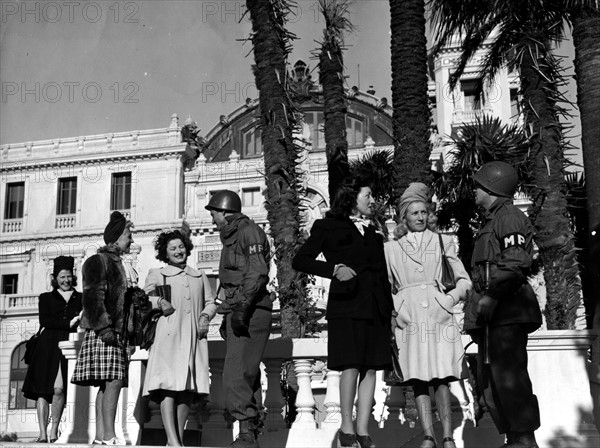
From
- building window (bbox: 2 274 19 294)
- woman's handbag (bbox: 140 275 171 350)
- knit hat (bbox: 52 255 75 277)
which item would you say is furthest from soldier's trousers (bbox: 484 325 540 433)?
building window (bbox: 2 274 19 294)

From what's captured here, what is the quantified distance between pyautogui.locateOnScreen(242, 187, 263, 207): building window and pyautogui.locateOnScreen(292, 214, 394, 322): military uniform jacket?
36.9 meters

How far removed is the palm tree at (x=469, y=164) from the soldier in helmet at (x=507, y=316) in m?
12.0

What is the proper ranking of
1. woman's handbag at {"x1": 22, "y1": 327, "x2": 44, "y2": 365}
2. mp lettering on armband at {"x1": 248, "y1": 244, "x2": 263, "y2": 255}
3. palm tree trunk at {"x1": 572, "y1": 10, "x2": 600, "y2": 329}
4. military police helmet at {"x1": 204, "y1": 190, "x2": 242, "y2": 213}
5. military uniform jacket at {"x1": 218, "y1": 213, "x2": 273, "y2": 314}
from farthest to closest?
palm tree trunk at {"x1": 572, "y1": 10, "x2": 600, "y2": 329} → woman's handbag at {"x1": 22, "y1": 327, "x2": 44, "y2": 365} → military police helmet at {"x1": 204, "y1": 190, "x2": 242, "y2": 213} → mp lettering on armband at {"x1": 248, "y1": 244, "x2": 263, "y2": 255} → military uniform jacket at {"x1": 218, "y1": 213, "x2": 273, "y2": 314}

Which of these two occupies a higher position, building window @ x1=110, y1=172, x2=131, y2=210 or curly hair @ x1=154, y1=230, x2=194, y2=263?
building window @ x1=110, y1=172, x2=131, y2=210

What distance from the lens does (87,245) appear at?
147ft

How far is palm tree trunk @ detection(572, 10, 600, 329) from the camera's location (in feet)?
40.9

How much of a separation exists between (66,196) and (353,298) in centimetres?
4199

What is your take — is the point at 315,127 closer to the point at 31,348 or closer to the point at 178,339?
the point at 31,348

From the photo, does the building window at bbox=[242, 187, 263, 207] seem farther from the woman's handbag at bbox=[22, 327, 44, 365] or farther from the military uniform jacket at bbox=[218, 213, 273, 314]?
the military uniform jacket at bbox=[218, 213, 273, 314]

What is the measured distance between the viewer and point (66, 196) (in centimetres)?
4622

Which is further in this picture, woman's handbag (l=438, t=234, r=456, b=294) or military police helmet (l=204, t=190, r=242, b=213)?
military police helmet (l=204, t=190, r=242, b=213)

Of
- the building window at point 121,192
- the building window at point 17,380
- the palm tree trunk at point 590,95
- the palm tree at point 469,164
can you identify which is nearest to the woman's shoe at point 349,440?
the palm tree trunk at point 590,95

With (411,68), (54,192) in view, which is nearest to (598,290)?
(411,68)

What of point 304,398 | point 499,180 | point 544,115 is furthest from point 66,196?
point 499,180
